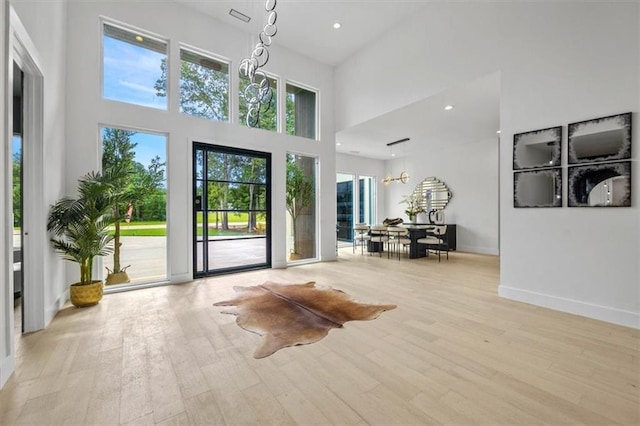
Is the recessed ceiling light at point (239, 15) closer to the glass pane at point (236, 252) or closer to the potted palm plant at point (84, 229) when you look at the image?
the potted palm plant at point (84, 229)

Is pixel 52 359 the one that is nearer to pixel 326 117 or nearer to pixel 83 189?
pixel 83 189

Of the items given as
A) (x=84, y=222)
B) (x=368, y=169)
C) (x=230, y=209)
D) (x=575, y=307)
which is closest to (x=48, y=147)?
(x=84, y=222)

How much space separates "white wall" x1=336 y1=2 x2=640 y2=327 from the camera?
2.86 meters

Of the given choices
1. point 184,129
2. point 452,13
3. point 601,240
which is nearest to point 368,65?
point 452,13

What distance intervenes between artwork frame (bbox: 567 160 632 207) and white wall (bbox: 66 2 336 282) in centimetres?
434

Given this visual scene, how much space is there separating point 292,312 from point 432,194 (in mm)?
7444

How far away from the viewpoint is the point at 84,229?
11.0ft

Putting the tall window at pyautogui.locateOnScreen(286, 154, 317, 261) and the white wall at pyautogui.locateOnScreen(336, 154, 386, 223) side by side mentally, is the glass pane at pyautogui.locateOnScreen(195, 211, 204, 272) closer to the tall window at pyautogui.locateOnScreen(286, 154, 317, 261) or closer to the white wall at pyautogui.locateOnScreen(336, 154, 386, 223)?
the tall window at pyautogui.locateOnScreen(286, 154, 317, 261)

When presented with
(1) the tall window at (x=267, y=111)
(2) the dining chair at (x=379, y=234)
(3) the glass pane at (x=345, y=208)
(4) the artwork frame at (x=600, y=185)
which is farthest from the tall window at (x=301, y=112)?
(4) the artwork frame at (x=600, y=185)

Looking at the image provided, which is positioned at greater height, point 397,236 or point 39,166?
point 39,166

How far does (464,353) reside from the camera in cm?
228

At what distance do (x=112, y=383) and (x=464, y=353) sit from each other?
265 cm

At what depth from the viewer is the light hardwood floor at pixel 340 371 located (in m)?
1.61

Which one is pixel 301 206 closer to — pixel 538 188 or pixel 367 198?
pixel 538 188
